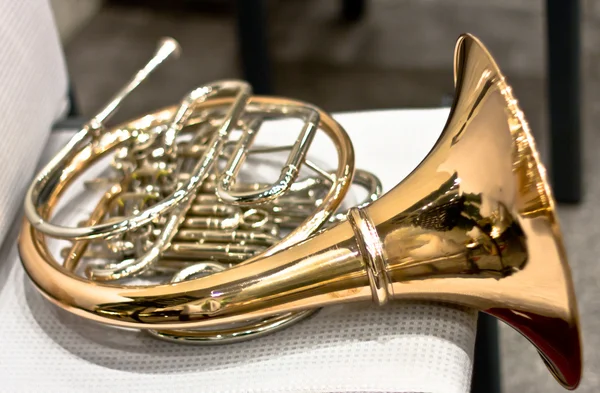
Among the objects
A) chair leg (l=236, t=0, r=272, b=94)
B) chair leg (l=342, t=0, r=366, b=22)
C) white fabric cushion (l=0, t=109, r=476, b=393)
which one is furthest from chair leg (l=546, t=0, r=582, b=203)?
chair leg (l=342, t=0, r=366, b=22)

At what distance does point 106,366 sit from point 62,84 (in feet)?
1.40

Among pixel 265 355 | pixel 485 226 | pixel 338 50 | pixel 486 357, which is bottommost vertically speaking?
pixel 338 50

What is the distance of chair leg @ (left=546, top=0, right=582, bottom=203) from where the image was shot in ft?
3.84

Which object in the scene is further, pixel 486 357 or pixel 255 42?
pixel 255 42

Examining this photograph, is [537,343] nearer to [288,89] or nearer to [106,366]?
[106,366]

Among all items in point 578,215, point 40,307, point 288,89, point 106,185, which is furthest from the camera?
point 288,89

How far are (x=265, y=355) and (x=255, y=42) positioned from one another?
106 cm

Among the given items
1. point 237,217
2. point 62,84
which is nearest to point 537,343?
point 237,217

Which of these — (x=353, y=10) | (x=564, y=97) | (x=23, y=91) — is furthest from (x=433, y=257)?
(x=353, y=10)

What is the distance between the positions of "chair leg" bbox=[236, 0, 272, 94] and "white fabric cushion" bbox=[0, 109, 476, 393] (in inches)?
37.8

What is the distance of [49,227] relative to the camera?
633 mm

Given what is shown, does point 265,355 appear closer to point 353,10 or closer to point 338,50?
point 338,50

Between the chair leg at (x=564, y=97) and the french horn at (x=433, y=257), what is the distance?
693 millimetres

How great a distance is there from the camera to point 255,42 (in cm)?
151
